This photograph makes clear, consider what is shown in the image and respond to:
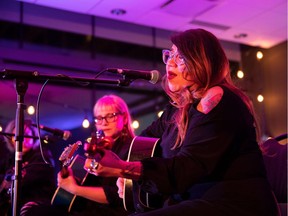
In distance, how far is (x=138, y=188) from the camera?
7.63 ft

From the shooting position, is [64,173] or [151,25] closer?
[64,173]

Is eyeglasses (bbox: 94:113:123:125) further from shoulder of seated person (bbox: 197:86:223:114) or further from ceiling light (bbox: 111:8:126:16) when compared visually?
ceiling light (bbox: 111:8:126:16)

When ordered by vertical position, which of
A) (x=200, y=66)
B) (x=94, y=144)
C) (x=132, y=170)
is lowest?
(x=132, y=170)

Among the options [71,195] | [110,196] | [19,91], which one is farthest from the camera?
[71,195]

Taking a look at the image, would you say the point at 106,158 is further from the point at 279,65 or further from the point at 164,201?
the point at 279,65

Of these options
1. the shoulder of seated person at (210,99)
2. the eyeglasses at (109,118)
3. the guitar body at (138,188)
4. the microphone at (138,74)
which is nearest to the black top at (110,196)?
the eyeglasses at (109,118)

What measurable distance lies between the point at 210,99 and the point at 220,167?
0.31m

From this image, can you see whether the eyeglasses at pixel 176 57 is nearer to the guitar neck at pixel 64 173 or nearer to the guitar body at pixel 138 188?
the guitar body at pixel 138 188

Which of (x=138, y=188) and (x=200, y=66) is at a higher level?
(x=200, y=66)

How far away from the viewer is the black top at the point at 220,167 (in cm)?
176

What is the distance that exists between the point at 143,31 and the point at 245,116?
675 centimetres

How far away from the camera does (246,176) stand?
1846 mm

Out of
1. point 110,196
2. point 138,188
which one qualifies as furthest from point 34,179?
point 138,188

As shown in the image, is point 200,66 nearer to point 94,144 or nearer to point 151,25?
point 94,144
